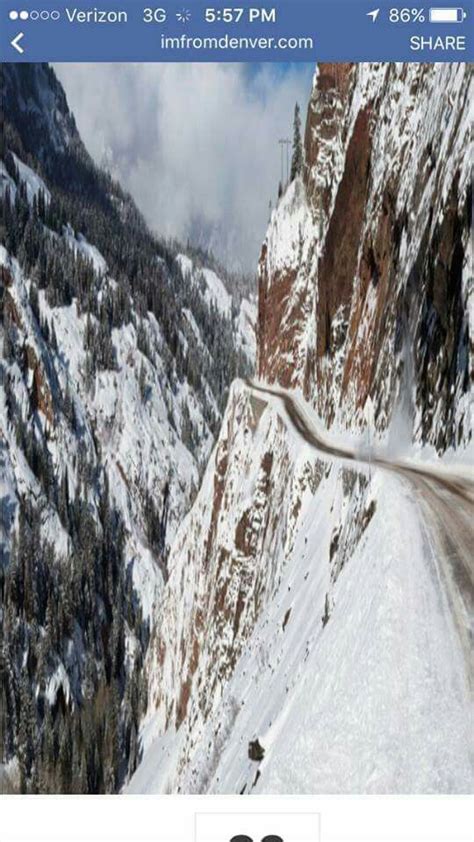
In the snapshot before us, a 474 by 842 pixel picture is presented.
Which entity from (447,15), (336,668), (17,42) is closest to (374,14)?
(447,15)

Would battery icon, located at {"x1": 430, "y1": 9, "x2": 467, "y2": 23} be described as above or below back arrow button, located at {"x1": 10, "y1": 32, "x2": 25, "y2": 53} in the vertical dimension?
above

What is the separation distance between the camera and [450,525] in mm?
11781

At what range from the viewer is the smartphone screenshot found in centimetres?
935

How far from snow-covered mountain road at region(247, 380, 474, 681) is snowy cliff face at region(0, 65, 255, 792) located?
21.7 meters

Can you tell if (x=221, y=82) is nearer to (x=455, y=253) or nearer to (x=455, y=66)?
(x=455, y=66)

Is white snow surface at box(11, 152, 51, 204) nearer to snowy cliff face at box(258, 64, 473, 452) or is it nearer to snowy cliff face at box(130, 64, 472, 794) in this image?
snowy cliff face at box(130, 64, 472, 794)

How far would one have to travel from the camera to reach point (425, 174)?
1881 centimetres

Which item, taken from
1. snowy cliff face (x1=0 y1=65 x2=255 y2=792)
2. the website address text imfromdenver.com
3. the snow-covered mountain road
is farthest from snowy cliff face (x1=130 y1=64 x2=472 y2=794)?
snowy cliff face (x1=0 y1=65 x2=255 y2=792)

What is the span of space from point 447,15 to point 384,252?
10.9m

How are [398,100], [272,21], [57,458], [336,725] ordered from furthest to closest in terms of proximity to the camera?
1. [57,458]
2. [398,100]
3. [272,21]
4. [336,725]

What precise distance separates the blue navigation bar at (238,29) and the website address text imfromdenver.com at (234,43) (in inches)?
0.5

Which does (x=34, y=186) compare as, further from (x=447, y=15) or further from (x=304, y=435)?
(x=447, y=15)

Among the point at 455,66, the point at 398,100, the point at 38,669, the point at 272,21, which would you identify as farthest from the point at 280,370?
the point at 38,669
